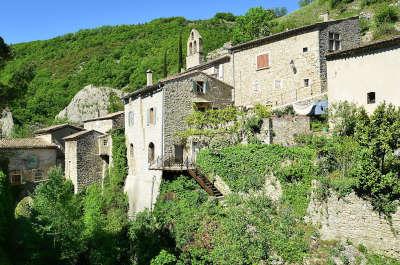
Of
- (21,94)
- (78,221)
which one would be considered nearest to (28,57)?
(78,221)

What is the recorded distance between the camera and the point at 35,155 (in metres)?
42.8

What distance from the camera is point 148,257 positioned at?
2917cm

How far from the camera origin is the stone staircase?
28.3 m

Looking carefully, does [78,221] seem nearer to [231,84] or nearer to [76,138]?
[76,138]

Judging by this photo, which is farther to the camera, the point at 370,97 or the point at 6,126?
the point at 6,126

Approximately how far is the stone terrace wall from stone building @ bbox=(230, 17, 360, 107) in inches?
487

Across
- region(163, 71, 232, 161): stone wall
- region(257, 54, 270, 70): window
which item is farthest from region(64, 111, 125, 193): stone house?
region(257, 54, 270, 70): window

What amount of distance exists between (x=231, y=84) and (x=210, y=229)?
16.6 metres

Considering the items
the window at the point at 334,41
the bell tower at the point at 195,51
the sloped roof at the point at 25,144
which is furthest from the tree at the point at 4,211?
the window at the point at 334,41

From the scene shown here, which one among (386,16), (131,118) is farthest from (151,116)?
(386,16)

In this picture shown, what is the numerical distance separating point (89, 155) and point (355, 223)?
25.4 metres

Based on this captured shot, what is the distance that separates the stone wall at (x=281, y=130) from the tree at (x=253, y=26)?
3098 centimetres

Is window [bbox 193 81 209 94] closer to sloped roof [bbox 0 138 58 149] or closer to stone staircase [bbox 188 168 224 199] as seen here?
stone staircase [bbox 188 168 224 199]

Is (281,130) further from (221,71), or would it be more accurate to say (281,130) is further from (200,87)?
(221,71)
